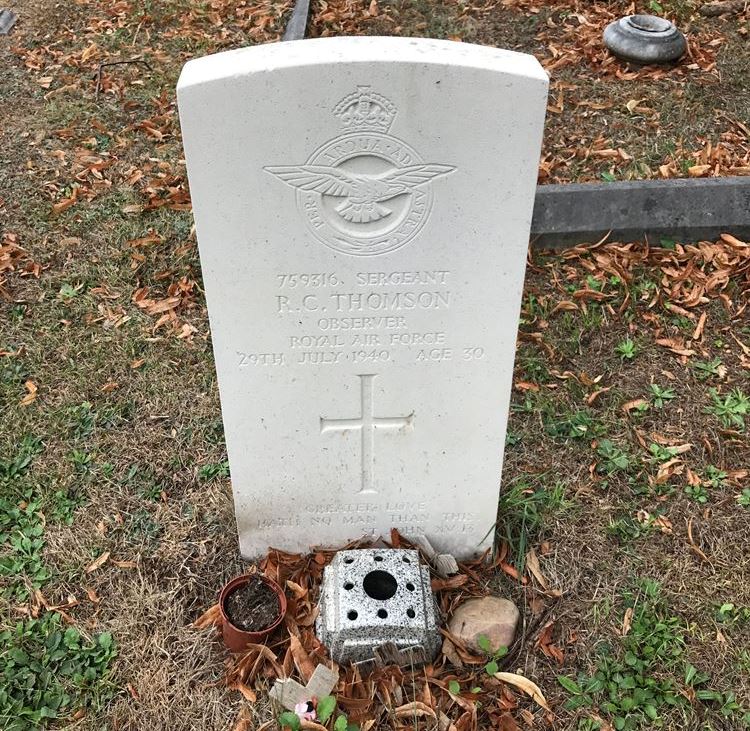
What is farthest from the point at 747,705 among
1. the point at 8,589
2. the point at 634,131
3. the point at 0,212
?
the point at 0,212

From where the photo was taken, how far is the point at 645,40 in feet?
20.2

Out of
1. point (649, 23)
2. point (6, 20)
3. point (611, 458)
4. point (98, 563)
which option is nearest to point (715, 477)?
point (611, 458)

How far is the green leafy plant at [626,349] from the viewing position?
4086 mm

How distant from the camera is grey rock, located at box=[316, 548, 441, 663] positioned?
2678mm

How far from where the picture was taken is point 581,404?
386 cm

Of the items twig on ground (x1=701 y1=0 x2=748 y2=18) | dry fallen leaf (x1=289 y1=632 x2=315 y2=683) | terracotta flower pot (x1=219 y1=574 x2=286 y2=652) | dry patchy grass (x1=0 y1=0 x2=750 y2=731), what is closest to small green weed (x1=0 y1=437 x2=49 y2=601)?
dry patchy grass (x1=0 y1=0 x2=750 y2=731)

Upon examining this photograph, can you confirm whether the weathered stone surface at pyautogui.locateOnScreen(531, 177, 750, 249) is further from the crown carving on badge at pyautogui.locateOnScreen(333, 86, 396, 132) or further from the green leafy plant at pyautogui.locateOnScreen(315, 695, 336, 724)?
the green leafy plant at pyautogui.locateOnScreen(315, 695, 336, 724)

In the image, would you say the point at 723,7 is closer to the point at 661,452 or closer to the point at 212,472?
the point at 661,452

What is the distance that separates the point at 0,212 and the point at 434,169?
3977mm

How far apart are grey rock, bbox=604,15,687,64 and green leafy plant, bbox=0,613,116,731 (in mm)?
5746

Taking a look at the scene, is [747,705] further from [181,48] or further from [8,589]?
[181,48]

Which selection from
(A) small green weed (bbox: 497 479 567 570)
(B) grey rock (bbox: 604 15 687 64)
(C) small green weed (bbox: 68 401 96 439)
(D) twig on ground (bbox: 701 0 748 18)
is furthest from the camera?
(D) twig on ground (bbox: 701 0 748 18)

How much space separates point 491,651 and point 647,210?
9.24 ft

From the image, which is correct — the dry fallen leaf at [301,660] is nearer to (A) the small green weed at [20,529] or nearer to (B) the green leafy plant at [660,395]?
(A) the small green weed at [20,529]
